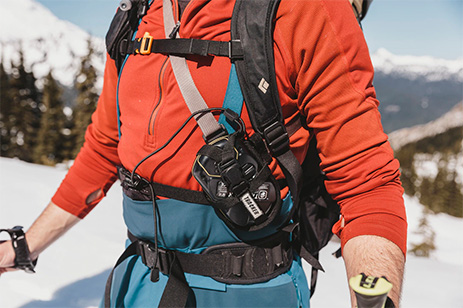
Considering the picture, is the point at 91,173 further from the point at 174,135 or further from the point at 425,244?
the point at 425,244

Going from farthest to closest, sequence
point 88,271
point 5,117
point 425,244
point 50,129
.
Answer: point 5,117 < point 50,129 < point 425,244 < point 88,271

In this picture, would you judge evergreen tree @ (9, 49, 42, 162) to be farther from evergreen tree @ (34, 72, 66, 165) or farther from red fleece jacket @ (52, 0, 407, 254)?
red fleece jacket @ (52, 0, 407, 254)

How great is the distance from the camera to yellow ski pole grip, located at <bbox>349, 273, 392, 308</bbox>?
1026 mm

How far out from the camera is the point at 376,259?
126 cm

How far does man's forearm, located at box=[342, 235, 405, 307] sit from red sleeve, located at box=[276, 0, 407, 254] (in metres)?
0.05

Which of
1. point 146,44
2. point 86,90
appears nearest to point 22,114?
point 86,90

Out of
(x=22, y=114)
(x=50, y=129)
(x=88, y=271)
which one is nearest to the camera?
(x=88, y=271)

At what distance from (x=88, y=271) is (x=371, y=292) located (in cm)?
336

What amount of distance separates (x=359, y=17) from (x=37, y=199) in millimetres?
6115

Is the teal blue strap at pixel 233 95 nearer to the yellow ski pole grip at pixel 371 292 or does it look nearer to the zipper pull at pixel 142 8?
the zipper pull at pixel 142 8

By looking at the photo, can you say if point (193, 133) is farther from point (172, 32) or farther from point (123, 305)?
point (123, 305)

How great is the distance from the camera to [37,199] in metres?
6.39

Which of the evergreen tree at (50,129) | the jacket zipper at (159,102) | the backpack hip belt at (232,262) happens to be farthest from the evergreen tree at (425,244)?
the evergreen tree at (50,129)

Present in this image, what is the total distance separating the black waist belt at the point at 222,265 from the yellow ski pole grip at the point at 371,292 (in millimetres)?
661
